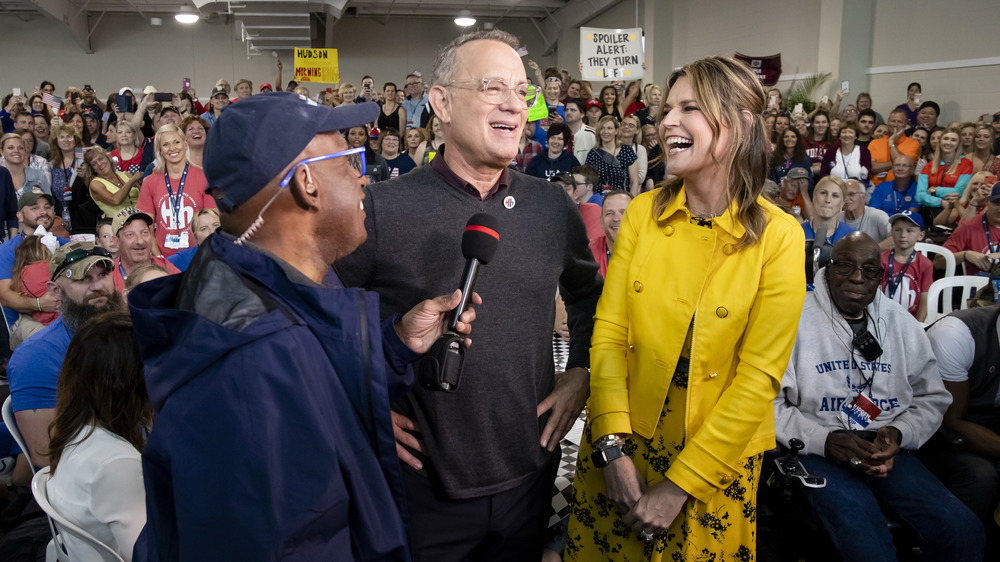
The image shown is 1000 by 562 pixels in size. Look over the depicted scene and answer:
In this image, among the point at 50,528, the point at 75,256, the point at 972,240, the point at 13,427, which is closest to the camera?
the point at 50,528

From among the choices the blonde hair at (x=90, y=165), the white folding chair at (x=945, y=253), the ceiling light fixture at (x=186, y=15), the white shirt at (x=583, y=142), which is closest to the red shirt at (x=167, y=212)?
the blonde hair at (x=90, y=165)

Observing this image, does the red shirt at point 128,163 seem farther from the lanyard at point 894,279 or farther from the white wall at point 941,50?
the white wall at point 941,50

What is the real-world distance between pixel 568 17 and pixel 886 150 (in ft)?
39.7

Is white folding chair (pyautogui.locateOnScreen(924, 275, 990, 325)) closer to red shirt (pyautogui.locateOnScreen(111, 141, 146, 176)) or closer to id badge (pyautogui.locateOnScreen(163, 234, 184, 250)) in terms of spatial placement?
id badge (pyautogui.locateOnScreen(163, 234, 184, 250))

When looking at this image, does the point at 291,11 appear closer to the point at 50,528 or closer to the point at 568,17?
the point at 568,17

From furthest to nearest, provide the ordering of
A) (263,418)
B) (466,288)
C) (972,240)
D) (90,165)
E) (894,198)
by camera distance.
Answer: (894,198) < (90,165) < (972,240) < (466,288) < (263,418)

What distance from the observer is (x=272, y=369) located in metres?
0.92

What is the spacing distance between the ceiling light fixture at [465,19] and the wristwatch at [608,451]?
18.6 meters

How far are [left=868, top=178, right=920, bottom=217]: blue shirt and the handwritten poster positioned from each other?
7.34m

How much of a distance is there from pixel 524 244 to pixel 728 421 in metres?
0.62

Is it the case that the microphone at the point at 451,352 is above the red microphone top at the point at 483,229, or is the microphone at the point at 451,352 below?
below

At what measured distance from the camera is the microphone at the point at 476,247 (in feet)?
4.35

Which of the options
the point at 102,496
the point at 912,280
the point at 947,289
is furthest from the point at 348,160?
the point at 912,280

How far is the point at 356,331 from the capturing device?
40.8 inches
